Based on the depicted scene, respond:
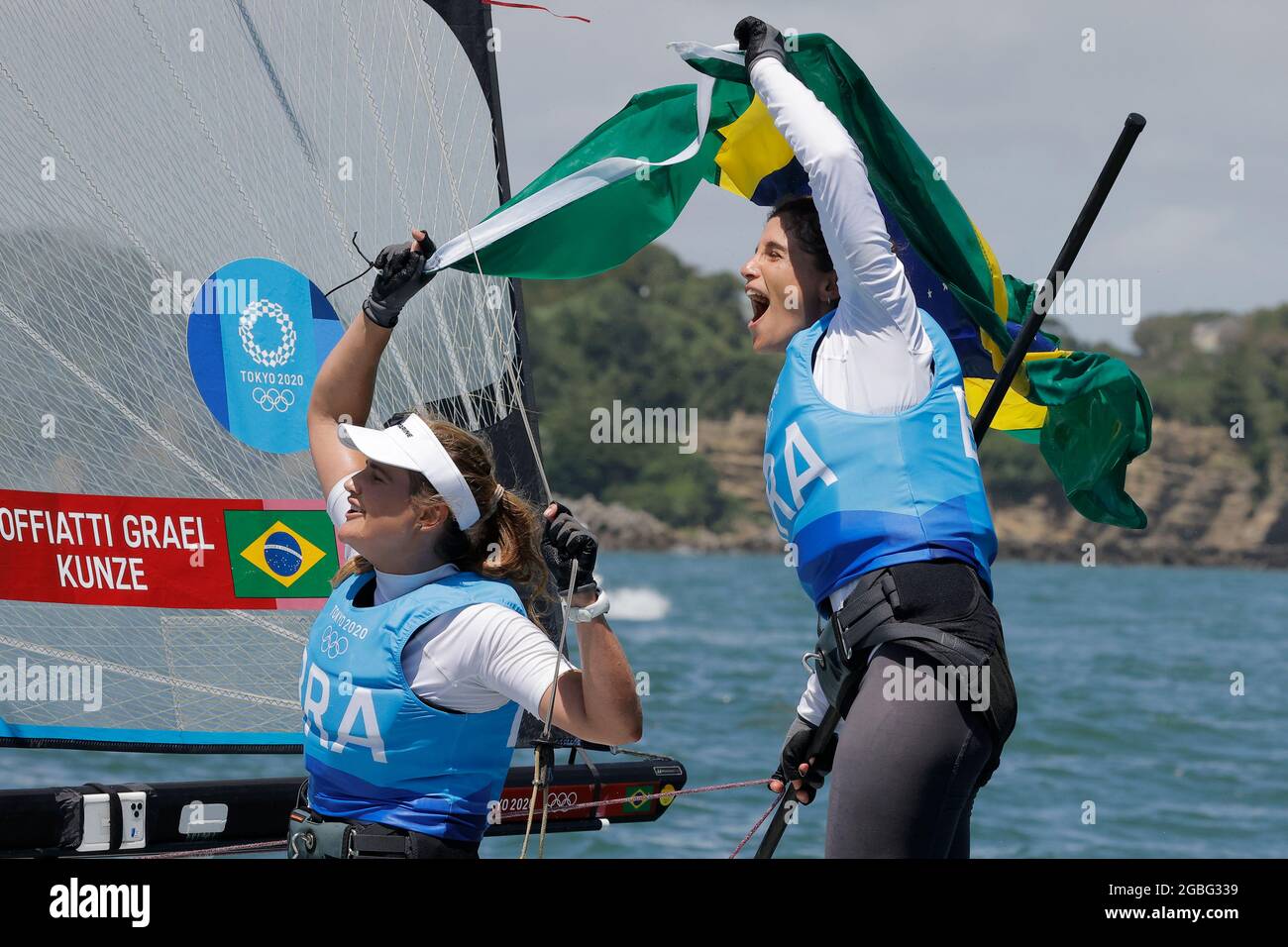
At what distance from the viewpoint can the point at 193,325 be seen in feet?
10.8

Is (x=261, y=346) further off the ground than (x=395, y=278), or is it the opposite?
(x=395, y=278)

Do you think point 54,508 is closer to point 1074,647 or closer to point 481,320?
point 481,320

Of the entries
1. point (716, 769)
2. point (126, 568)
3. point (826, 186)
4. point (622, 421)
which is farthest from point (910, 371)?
point (716, 769)

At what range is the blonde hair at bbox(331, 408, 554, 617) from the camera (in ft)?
7.34

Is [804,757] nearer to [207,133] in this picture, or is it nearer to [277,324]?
[277,324]

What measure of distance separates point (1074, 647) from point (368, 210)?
20.9m

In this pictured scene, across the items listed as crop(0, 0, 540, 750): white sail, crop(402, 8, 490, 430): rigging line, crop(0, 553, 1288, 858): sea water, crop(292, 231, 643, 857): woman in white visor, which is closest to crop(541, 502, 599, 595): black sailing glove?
crop(292, 231, 643, 857): woman in white visor

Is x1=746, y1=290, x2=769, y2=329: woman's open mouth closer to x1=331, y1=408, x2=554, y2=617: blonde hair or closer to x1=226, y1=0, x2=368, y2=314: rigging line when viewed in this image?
x1=331, y1=408, x2=554, y2=617: blonde hair

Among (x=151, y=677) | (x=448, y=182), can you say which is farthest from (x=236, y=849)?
(x=448, y=182)

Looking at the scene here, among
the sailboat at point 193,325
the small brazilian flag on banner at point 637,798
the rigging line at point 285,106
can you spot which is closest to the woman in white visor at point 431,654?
the sailboat at point 193,325

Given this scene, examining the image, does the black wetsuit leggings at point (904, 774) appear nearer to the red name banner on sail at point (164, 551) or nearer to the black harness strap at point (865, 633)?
the black harness strap at point (865, 633)

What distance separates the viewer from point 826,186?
6.84 feet

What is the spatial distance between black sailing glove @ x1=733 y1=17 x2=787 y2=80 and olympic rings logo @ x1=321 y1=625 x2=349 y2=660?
3.28 feet

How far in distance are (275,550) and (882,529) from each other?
1.69 m
